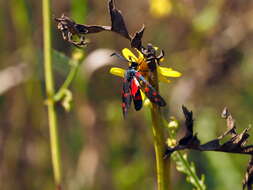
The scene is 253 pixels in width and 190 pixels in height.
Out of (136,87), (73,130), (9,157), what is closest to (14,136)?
(9,157)

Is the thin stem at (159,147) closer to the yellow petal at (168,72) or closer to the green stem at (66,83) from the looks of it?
the yellow petal at (168,72)

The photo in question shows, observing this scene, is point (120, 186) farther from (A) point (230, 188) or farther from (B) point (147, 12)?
(B) point (147, 12)

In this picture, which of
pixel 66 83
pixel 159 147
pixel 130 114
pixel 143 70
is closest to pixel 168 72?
pixel 143 70

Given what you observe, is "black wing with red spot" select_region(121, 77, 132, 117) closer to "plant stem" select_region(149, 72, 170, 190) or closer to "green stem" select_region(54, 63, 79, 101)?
"plant stem" select_region(149, 72, 170, 190)

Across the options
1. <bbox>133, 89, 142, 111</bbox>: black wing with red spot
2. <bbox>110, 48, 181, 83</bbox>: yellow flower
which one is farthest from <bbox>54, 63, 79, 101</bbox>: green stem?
<bbox>133, 89, 142, 111</bbox>: black wing with red spot

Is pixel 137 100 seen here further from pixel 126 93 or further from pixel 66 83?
pixel 66 83

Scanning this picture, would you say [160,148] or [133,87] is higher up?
[133,87]

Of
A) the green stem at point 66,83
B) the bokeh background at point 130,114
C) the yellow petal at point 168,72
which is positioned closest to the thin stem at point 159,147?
the yellow petal at point 168,72

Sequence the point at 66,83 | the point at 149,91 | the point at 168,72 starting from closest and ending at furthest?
the point at 149,91 → the point at 168,72 → the point at 66,83
